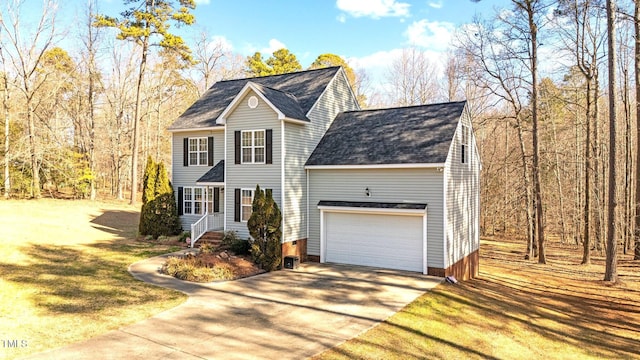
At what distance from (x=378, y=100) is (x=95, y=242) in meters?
35.0

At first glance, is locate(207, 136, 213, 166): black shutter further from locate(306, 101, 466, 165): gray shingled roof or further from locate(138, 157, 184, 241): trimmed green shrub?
locate(306, 101, 466, 165): gray shingled roof

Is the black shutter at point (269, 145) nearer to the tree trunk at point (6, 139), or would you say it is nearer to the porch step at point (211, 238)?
the porch step at point (211, 238)

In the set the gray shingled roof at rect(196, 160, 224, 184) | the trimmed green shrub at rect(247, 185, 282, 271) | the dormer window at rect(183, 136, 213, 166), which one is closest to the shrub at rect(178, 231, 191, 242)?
the gray shingled roof at rect(196, 160, 224, 184)

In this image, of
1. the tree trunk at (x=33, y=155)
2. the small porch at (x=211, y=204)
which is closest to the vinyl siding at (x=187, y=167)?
the small porch at (x=211, y=204)

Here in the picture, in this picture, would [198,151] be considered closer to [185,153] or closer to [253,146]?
[185,153]

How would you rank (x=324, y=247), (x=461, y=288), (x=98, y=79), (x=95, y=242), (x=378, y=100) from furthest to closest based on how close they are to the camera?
(x=378, y=100) < (x=98, y=79) < (x=95, y=242) < (x=324, y=247) < (x=461, y=288)

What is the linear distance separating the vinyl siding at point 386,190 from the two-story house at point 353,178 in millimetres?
38

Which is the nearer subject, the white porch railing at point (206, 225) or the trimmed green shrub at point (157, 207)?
the white porch railing at point (206, 225)

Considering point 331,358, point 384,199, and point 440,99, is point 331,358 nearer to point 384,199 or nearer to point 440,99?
point 384,199

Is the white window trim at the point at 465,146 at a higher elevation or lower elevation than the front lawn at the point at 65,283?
higher

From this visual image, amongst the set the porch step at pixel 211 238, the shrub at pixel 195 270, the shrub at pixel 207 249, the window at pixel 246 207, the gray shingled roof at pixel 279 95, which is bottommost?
the shrub at pixel 195 270

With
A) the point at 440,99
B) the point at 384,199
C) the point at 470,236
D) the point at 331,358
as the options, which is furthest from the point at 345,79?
the point at 440,99

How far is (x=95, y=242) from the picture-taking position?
1886cm

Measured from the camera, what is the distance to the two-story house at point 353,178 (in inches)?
611
